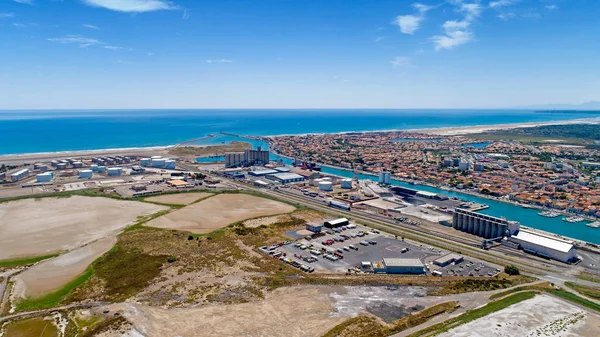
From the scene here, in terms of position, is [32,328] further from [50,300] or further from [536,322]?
[536,322]

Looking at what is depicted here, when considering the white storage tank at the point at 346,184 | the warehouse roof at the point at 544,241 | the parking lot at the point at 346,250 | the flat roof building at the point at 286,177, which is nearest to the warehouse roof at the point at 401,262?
the parking lot at the point at 346,250

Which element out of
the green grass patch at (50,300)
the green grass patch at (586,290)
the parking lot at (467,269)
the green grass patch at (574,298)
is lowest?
the green grass patch at (50,300)

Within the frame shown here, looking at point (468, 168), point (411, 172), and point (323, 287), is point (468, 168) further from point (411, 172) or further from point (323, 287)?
point (323, 287)

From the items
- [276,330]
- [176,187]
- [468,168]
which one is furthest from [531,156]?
[276,330]

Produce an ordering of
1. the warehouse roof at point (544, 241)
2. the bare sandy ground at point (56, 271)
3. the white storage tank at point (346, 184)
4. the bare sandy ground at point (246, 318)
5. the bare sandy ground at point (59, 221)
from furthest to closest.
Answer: the white storage tank at point (346, 184) → the bare sandy ground at point (59, 221) → the warehouse roof at point (544, 241) → the bare sandy ground at point (56, 271) → the bare sandy ground at point (246, 318)

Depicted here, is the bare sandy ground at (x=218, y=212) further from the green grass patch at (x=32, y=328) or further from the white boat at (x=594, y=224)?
the white boat at (x=594, y=224)
